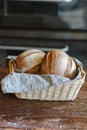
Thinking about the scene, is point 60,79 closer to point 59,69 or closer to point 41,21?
point 59,69

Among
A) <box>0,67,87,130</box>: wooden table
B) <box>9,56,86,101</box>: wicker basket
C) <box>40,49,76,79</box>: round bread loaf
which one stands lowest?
<box>0,67,87,130</box>: wooden table

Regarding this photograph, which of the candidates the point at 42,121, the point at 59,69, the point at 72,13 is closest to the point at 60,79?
the point at 59,69

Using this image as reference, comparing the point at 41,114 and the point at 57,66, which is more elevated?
the point at 57,66

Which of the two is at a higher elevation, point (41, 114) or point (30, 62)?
point (30, 62)

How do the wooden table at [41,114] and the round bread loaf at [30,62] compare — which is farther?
the round bread loaf at [30,62]

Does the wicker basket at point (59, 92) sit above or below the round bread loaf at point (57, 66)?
below
